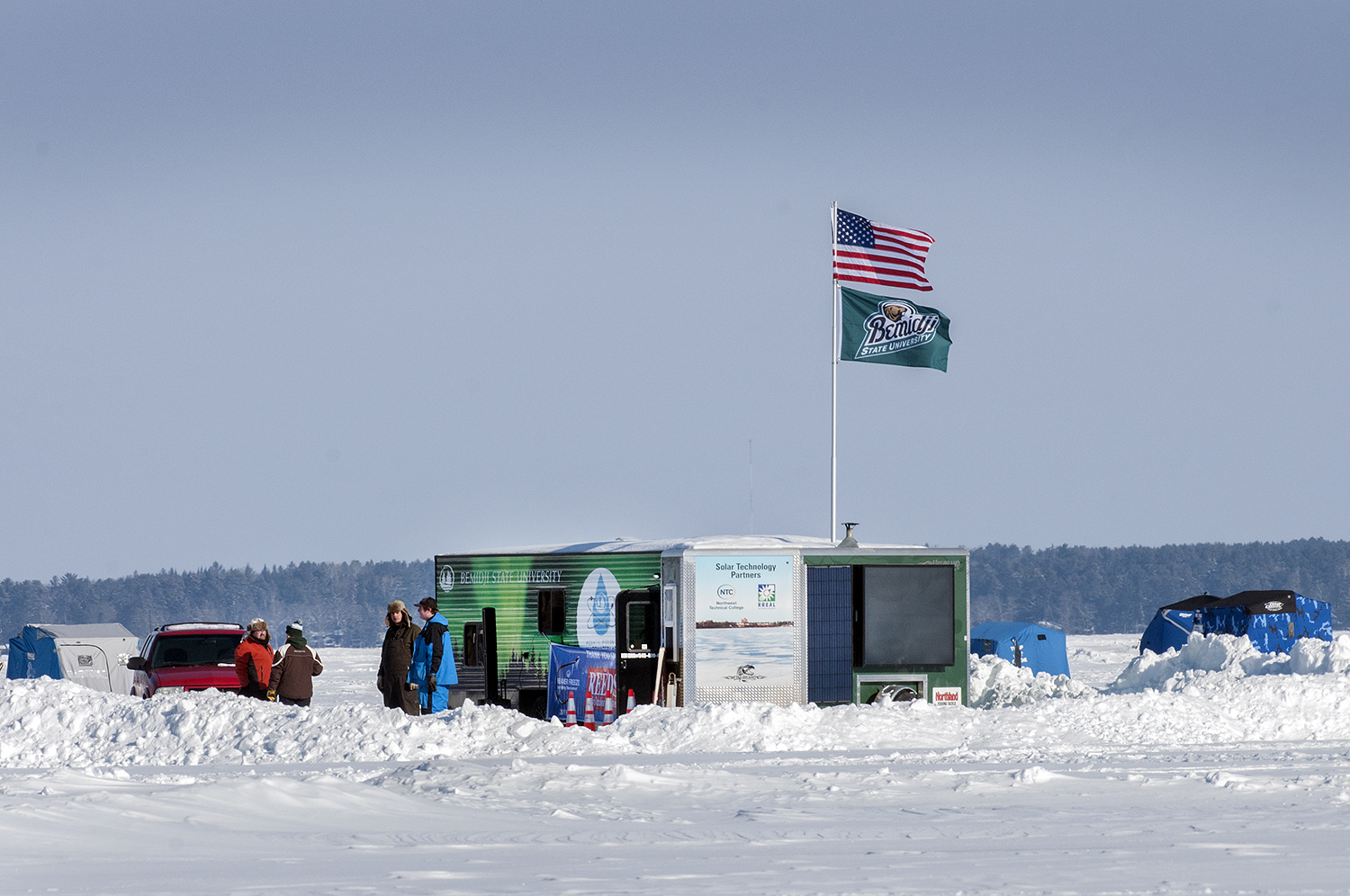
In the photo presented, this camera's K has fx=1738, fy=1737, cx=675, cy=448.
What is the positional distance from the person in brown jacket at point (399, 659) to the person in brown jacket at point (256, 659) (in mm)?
1404

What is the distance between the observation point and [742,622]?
18.7m

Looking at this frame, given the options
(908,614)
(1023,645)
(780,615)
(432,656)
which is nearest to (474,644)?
(780,615)

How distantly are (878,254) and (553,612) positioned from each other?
29.0 feet

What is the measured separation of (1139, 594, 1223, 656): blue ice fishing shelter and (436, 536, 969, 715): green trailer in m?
17.0

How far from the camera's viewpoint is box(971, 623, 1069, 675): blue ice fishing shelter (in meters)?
34.3

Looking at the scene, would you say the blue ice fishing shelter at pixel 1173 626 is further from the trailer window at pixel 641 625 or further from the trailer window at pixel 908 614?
the trailer window at pixel 641 625

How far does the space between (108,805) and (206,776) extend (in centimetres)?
329

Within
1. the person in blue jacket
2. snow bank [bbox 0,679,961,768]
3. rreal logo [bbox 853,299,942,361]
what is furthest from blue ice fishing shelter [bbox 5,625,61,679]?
rreal logo [bbox 853,299,942,361]

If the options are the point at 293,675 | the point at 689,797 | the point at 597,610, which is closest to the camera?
the point at 689,797

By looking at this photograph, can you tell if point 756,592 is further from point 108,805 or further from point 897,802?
point 108,805

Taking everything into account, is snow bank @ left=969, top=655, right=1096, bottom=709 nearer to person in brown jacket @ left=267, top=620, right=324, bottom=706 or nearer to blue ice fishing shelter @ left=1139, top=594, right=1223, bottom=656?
person in brown jacket @ left=267, top=620, right=324, bottom=706

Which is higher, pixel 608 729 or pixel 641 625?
pixel 641 625

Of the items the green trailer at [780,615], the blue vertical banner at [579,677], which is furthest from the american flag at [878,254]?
the blue vertical banner at [579,677]

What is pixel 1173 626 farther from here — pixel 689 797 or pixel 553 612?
pixel 689 797
